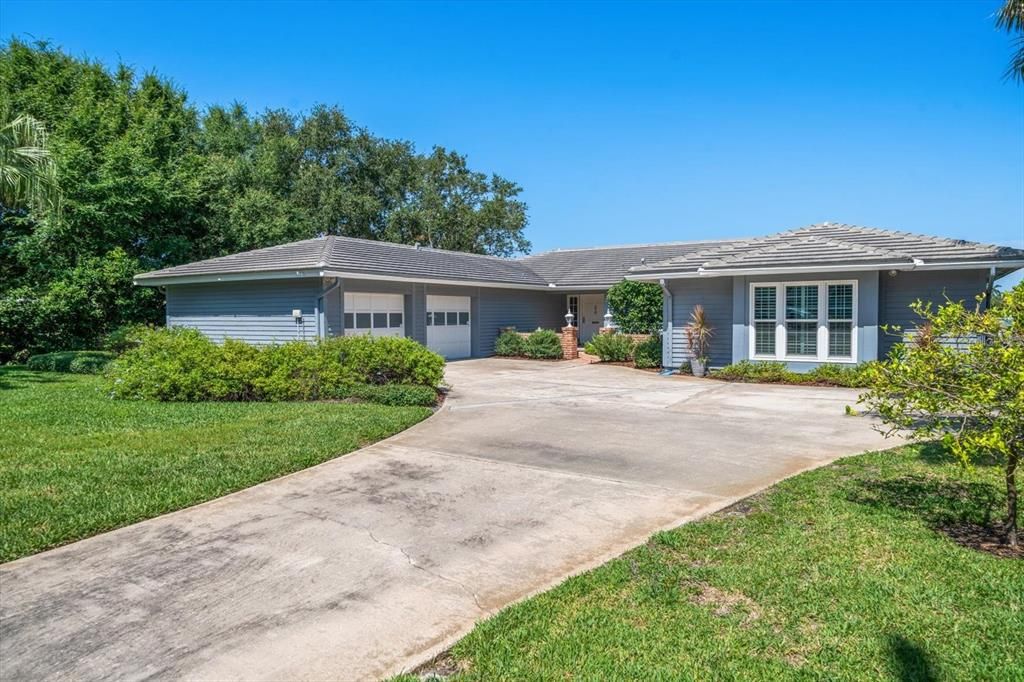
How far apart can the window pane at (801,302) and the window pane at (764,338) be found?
0.51 meters

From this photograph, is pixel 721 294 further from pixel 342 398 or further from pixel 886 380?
pixel 886 380

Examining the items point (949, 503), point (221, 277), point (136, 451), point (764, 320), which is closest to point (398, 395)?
point (136, 451)

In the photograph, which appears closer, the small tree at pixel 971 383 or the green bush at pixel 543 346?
the small tree at pixel 971 383

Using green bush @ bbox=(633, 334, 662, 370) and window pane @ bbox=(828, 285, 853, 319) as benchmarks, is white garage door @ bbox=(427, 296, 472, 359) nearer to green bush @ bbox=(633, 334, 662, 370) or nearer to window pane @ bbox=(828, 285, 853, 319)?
green bush @ bbox=(633, 334, 662, 370)

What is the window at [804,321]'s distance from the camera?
1503 centimetres

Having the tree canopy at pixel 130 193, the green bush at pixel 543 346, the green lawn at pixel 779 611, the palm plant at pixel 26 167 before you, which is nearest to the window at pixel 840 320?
the green bush at pixel 543 346

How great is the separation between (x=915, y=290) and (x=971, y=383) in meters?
12.2

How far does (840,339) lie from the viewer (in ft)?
49.5

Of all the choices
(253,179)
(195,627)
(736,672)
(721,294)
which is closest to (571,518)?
(736,672)

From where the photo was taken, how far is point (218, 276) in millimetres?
18375

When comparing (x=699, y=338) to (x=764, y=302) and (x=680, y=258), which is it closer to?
(x=764, y=302)

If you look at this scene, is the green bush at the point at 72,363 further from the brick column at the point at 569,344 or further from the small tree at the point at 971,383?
the small tree at the point at 971,383

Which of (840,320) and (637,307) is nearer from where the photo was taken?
(840,320)

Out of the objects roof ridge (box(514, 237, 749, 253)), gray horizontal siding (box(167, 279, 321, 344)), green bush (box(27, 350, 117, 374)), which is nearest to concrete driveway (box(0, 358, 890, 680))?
gray horizontal siding (box(167, 279, 321, 344))
